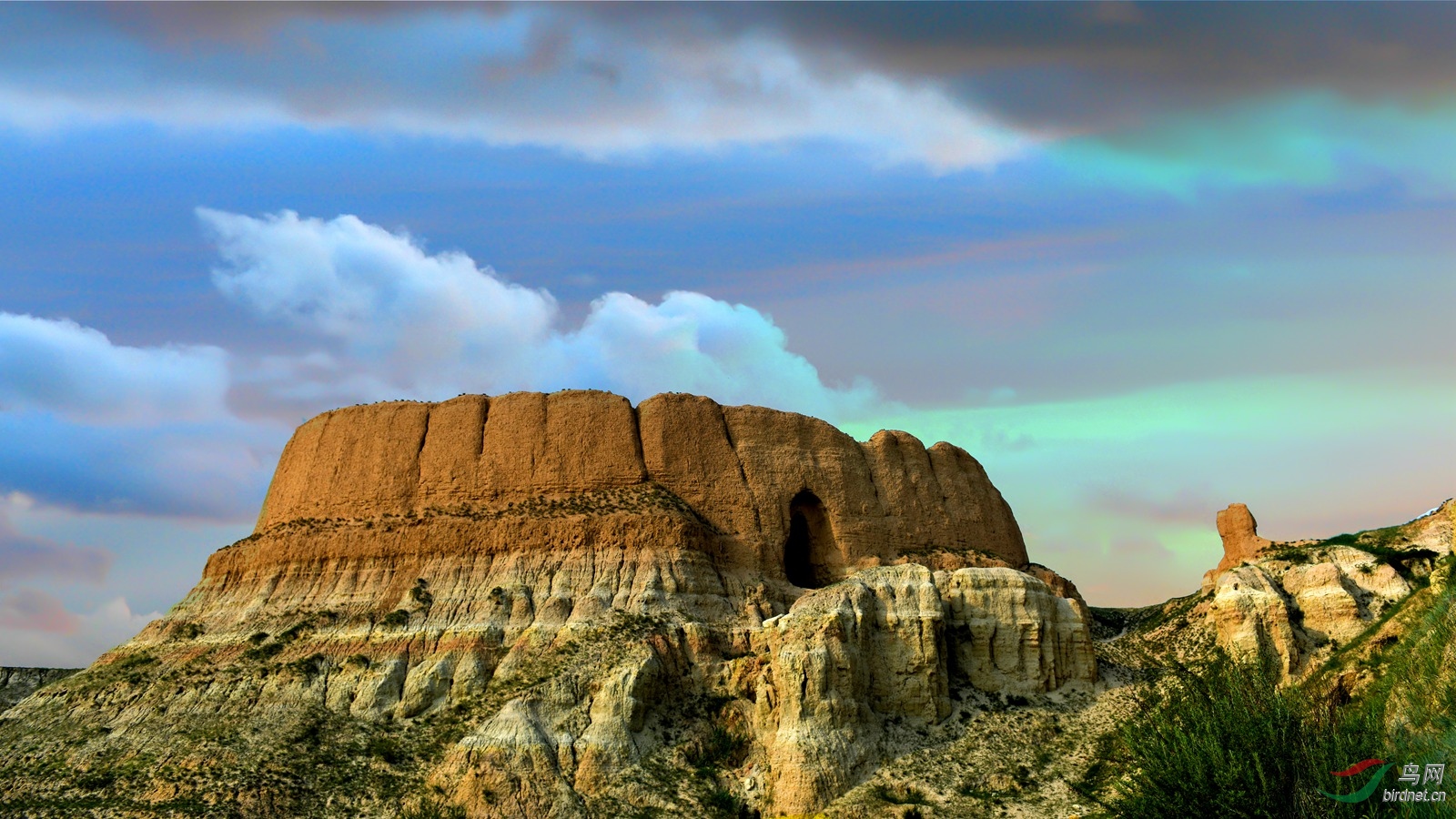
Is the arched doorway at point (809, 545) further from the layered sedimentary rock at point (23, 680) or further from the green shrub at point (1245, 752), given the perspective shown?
the layered sedimentary rock at point (23, 680)

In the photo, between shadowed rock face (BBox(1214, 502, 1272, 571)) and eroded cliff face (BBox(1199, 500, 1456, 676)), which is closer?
eroded cliff face (BBox(1199, 500, 1456, 676))

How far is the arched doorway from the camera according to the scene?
242 ft

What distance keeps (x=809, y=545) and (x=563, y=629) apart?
17.4 metres

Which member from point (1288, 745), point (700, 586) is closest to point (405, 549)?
point (700, 586)

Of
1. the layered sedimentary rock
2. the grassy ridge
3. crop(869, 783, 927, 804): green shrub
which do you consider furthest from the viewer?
the layered sedimentary rock

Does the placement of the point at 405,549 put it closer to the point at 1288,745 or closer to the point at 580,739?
the point at 580,739

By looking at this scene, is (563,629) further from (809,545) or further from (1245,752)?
(1245,752)

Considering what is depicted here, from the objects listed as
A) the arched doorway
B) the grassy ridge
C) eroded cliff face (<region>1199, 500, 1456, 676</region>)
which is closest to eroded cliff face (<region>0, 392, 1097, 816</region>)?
the arched doorway

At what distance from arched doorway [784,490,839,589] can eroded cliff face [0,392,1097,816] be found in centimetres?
12

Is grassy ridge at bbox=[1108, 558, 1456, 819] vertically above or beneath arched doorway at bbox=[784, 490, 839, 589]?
beneath

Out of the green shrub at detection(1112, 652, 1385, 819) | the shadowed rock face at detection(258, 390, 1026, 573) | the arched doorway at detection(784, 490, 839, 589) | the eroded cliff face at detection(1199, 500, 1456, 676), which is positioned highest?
the shadowed rock face at detection(258, 390, 1026, 573)

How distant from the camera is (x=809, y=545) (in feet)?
246

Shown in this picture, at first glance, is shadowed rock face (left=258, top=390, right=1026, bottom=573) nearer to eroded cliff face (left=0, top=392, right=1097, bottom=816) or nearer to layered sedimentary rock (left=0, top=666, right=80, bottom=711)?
eroded cliff face (left=0, top=392, right=1097, bottom=816)

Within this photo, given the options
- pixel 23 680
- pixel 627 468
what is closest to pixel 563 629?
pixel 627 468
